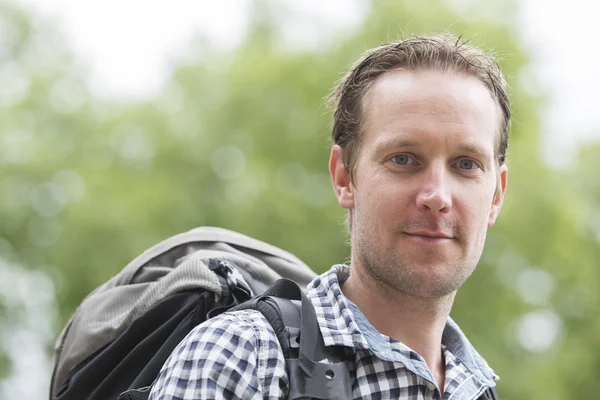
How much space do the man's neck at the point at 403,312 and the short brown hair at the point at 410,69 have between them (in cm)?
→ 37

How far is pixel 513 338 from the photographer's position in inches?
640

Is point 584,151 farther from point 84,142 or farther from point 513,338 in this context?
point 84,142

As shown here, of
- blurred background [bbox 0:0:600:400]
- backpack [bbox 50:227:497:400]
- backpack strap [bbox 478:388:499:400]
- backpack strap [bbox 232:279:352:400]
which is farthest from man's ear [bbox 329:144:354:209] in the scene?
blurred background [bbox 0:0:600:400]

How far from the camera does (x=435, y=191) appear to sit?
259 centimetres

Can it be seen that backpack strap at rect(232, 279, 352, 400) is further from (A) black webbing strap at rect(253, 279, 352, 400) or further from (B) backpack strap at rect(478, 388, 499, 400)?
(B) backpack strap at rect(478, 388, 499, 400)

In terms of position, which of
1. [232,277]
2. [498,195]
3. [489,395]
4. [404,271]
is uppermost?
[498,195]

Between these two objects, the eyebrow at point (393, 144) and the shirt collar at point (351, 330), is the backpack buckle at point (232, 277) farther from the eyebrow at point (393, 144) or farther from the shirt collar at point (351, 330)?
the eyebrow at point (393, 144)

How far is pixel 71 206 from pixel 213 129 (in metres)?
3.01

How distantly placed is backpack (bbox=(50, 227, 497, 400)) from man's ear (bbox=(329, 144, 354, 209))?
305mm

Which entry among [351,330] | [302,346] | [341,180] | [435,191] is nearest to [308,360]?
[302,346]

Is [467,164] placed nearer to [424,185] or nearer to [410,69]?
[424,185]

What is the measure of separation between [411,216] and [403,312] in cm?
32

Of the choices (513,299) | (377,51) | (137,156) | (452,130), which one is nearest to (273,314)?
(452,130)

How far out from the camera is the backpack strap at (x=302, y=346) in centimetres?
229
